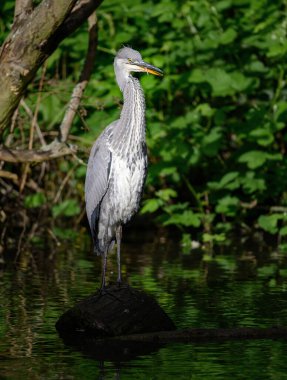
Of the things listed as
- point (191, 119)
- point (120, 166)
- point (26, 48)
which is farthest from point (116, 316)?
point (191, 119)

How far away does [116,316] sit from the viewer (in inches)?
332

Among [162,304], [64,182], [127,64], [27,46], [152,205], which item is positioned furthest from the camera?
[152,205]

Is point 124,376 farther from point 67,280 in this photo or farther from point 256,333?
point 67,280

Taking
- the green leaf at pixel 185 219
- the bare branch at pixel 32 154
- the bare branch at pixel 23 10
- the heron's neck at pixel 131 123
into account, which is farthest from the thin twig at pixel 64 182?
the bare branch at pixel 23 10

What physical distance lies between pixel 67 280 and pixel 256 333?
376 cm

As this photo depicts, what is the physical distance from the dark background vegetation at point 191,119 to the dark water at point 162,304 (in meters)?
0.68

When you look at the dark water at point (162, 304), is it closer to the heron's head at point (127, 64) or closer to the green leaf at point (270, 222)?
the green leaf at point (270, 222)

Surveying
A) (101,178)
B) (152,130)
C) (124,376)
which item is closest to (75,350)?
(124,376)

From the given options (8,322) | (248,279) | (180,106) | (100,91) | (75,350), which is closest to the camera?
(75,350)

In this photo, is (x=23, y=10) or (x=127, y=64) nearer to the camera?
(x=23, y=10)

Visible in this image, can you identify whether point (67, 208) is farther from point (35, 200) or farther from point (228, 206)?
point (228, 206)

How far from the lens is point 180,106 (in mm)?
16203

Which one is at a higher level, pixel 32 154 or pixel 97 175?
pixel 32 154

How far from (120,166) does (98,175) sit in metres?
0.22
